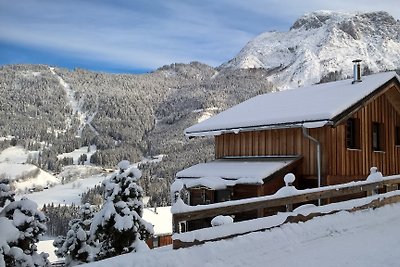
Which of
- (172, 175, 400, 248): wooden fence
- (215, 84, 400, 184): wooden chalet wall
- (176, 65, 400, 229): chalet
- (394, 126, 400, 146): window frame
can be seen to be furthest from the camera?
(394, 126, 400, 146): window frame

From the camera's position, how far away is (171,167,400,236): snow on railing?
8.25 meters

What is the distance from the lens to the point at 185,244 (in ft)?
26.5

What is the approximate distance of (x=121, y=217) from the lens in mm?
14008

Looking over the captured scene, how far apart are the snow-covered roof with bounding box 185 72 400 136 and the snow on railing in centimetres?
297

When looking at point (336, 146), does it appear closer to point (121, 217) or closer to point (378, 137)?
point (378, 137)

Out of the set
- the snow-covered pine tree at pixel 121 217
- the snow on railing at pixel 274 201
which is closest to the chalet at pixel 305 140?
the snow on railing at pixel 274 201

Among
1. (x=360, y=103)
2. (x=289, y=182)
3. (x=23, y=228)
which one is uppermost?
(x=360, y=103)

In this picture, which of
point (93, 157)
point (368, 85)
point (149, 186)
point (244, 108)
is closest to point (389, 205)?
point (368, 85)

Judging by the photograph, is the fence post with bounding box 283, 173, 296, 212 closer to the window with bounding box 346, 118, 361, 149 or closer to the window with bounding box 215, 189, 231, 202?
the window with bounding box 215, 189, 231, 202

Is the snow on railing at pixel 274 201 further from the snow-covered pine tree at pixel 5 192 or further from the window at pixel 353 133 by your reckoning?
the snow-covered pine tree at pixel 5 192

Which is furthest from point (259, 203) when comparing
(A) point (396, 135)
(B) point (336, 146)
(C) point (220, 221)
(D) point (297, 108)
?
(A) point (396, 135)

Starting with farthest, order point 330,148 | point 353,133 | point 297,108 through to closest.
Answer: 1. point 353,133
2. point 297,108
3. point 330,148

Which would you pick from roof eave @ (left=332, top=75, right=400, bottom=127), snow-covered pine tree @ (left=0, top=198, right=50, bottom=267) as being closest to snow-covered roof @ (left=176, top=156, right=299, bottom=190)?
roof eave @ (left=332, top=75, right=400, bottom=127)

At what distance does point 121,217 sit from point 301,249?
22.4 feet
